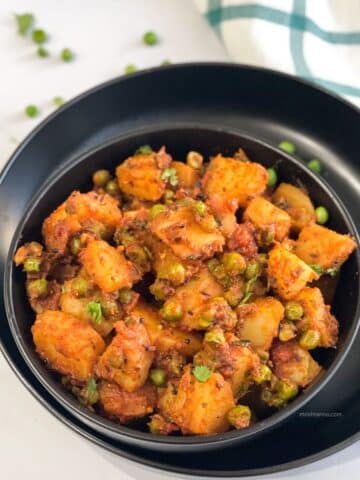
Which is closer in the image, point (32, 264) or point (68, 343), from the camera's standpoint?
point (68, 343)

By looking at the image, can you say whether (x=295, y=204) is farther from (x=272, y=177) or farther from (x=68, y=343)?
(x=68, y=343)

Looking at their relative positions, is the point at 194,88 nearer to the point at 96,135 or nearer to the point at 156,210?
the point at 96,135

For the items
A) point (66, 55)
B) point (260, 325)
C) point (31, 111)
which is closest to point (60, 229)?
point (260, 325)

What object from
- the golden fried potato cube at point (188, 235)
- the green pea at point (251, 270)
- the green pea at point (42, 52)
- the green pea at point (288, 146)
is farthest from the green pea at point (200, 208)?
the green pea at point (42, 52)

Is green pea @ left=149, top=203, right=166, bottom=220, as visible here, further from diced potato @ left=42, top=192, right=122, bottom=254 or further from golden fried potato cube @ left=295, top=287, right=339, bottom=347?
golden fried potato cube @ left=295, top=287, right=339, bottom=347

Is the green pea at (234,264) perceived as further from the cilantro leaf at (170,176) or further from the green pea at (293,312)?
the cilantro leaf at (170,176)

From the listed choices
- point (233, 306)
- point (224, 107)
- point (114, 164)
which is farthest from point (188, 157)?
point (233, 306)
